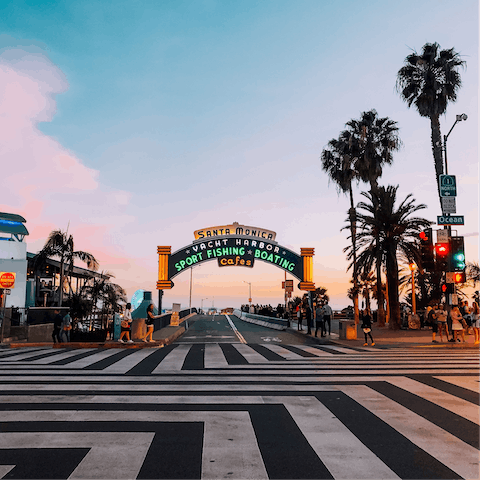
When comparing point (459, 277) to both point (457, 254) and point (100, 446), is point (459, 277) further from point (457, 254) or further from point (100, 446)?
point (100, 446)

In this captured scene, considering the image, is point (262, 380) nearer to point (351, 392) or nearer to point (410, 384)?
point (351, 392)

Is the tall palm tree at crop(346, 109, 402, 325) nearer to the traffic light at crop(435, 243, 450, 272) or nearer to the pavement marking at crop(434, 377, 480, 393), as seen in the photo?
the traffic light at crop(435, 243, 450, 272)

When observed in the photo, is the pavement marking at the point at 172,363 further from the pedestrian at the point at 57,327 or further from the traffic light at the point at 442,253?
the traffic light at the point at 442,253

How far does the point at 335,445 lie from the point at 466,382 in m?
5.40

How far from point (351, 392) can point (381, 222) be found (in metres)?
26.2

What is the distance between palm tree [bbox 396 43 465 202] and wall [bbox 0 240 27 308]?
39.1m

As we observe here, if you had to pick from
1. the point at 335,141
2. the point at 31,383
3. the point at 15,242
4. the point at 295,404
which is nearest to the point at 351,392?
the point at 295,404

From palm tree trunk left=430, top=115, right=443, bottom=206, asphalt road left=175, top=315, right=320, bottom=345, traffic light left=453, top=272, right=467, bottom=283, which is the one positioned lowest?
asphalt road left=175, top=315, right=320, bottom=345

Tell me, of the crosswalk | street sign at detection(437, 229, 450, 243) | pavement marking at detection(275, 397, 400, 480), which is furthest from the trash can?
pavement marking at detection(275, 397, 400, 480)

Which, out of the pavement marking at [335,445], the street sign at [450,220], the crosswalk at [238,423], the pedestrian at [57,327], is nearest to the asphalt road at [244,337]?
the pedestrian at [57,327]

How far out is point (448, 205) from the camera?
1905 cm

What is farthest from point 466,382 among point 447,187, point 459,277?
point 447,187

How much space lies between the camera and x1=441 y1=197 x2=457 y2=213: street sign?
19.0 meters

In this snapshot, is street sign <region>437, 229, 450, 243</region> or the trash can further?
the trash can
